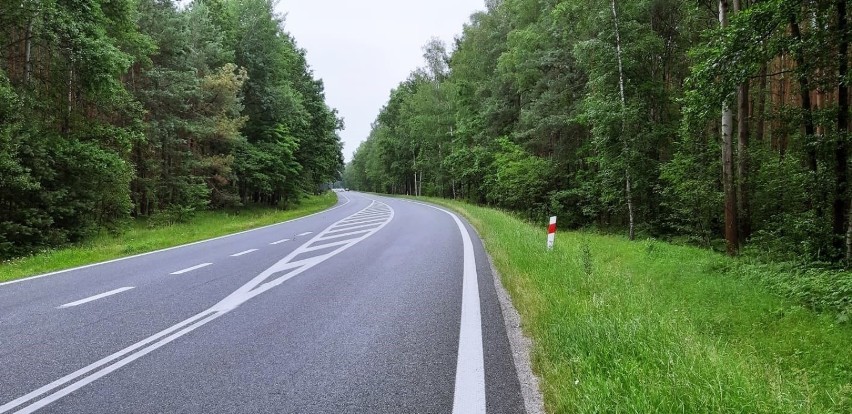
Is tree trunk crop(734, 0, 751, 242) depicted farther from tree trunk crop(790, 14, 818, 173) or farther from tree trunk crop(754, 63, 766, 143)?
tree trunk crop(754, 63, 766, 143)

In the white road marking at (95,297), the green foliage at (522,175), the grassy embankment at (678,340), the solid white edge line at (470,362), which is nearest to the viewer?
the grassy embankment at (678,340)

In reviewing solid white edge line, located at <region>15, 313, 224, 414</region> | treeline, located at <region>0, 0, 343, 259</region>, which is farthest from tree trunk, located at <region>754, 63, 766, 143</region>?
treeline, located at <region>0, 0, 343, 259</region>

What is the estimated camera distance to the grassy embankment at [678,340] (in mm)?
2578

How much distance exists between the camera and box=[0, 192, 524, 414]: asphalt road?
10.0 feet

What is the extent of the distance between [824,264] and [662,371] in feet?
24.6

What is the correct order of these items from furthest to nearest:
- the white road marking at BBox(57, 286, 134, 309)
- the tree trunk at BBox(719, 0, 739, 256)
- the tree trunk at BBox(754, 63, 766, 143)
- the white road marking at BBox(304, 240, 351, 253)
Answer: the tree trunk at BBox(754, 63, 766, 143)
the tree trunk at BBox(719, 0, 739, 256)
the white road marking at BBox(304, 240, 351, 253)
the white road marking at BBox(57, 286, 134, 309)

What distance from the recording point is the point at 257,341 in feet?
13.8

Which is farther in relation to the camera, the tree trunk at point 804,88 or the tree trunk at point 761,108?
the tree trunk at point 761,108

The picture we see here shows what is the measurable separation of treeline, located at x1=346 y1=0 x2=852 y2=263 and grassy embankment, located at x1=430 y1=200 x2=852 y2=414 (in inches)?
125

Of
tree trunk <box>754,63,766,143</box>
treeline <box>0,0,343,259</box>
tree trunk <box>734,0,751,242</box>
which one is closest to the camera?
tree trunk <box>734,0,751,242</box>

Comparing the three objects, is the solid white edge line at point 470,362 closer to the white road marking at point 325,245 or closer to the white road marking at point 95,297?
the white road marking at point 95,297

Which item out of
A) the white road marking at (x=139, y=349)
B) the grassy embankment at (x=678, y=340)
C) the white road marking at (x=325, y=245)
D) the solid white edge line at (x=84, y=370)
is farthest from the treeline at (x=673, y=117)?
the solid white edge line at (x=84, y=370)

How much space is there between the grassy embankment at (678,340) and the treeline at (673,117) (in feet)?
10.4

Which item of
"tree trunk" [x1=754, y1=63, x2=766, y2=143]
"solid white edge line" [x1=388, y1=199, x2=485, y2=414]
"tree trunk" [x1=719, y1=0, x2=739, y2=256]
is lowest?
"solid white edge line" [x1=388, y1=199, x2=485, y2=414]
